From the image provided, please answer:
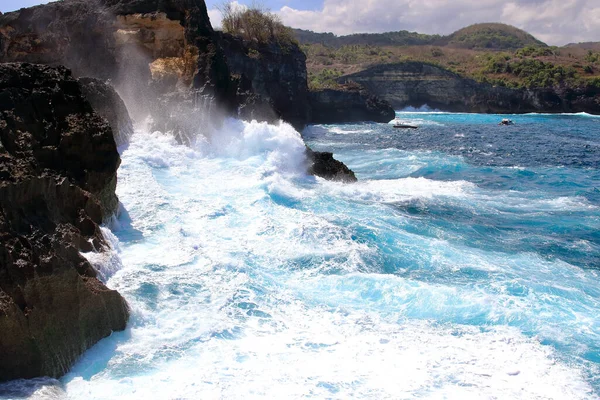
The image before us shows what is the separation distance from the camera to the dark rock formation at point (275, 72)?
123ft

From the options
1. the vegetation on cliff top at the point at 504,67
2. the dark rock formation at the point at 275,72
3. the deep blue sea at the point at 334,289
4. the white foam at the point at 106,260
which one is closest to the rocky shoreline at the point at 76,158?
the white foam at the point at 106,260

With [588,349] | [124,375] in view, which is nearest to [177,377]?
[124,375]

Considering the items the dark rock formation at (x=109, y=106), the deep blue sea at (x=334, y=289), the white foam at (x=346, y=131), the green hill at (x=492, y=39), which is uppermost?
the green hill at (x=492, y=39)

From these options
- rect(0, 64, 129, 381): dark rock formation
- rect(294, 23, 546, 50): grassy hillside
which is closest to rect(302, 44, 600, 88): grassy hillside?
rect(294, 23, 546, 50): grassy hillside

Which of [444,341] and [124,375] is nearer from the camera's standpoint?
[124,375]

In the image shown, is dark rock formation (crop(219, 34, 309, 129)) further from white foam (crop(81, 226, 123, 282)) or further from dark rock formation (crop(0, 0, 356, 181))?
white foam (crop(81, 226, 123, 282))

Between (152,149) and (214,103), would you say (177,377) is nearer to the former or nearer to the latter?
(152,149)

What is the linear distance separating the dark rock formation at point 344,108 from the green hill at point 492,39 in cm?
12075

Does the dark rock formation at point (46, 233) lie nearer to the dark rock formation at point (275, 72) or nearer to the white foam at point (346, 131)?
the dark rock formation at point (275, 72)

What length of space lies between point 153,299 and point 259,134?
13.1 m

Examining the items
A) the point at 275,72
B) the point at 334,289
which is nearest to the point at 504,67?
the point at 275,72

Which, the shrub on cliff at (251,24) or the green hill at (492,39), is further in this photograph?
the green hill at (492,39)

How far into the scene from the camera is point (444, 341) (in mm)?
7375

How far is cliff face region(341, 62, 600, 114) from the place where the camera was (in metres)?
69.5
